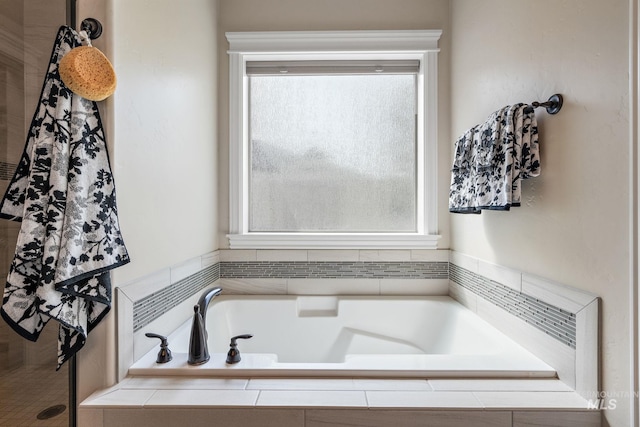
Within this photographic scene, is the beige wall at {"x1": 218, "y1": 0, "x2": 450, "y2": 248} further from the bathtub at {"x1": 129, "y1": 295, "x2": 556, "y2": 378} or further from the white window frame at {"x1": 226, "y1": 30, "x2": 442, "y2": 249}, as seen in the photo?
the bathtub at {"x1": 129, "y1": 295, "x2": 556, "y2": 378}

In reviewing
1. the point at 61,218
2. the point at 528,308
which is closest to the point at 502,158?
the point at 528,308

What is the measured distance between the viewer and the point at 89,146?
3.05ft

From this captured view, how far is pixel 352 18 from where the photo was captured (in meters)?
1.99

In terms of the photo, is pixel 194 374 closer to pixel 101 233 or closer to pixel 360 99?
pixel 101 233

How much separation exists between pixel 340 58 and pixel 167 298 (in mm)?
1691

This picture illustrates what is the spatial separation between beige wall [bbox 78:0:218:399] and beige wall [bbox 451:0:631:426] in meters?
1.44

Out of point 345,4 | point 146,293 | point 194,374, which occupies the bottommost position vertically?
point 194,374

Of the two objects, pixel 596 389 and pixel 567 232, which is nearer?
pixel 596 389

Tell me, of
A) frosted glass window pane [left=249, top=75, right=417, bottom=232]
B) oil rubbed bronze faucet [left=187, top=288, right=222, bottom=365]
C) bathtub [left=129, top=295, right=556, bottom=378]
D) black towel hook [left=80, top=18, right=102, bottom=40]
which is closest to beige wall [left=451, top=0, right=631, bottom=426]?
bathtub [left=129, top=295, right=556, bottom=378]

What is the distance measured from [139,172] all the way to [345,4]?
162 centimetres

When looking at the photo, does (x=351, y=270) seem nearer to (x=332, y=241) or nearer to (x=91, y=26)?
(x=332, y=241)

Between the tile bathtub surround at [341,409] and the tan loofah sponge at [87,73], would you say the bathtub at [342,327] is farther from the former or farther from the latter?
the tan loofah sponge at [87,73]

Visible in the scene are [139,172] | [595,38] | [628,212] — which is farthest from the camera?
[139,172]

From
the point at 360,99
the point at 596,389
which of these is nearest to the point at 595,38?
the point at 596,389
